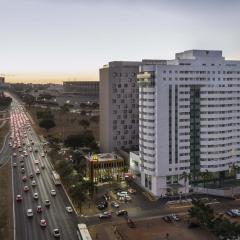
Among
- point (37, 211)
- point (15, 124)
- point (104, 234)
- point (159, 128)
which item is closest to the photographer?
point (104, 234)

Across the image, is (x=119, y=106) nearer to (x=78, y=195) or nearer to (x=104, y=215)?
(x=78, y=195)

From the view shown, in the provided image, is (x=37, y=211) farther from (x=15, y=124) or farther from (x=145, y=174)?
(x=15, y=124)

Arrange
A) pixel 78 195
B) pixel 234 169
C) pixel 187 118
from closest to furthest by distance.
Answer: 1. pixel 78 195
2. pixel 187 118
3. pixel 234 169

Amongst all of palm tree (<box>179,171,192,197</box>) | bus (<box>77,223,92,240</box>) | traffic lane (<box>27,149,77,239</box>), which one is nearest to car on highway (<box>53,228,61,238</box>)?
traffic lane (<box>27,149,77,239</box>)

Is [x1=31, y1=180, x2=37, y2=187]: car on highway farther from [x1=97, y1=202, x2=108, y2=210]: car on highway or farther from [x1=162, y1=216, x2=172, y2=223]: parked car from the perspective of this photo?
[x1=162, y1=216, x2=172, y2=223]: parked car

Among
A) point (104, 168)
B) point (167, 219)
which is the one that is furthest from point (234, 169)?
point (104, 168)

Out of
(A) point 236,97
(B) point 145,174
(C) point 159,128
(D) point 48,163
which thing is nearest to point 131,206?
(B) point 145,174
